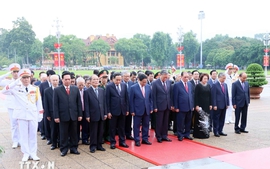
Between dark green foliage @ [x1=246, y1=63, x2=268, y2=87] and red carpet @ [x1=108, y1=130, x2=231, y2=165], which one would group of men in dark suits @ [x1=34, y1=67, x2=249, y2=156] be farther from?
dark green foliage @ [x1=246, y1=63, x2=268, y2=87]

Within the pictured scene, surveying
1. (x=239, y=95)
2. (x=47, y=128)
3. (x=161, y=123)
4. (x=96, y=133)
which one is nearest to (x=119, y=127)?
(x=96, y=133)

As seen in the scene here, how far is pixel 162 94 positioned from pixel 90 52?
2262 inches

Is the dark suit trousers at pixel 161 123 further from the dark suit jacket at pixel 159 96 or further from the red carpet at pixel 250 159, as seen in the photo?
the red carpet at pixel 250 159

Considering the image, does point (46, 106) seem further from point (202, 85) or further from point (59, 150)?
point (202, 85)

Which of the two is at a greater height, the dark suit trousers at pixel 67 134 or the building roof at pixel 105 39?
the building roof at pixel 105 39

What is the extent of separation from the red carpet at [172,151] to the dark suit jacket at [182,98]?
73cm

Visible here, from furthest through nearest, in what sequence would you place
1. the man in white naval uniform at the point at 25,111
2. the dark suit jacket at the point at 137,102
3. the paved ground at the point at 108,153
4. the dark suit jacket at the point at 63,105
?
the dark suit jacket at the point at 137,102
the dark suit jacket at the point at 63,105
the man in white naval uniform at the point at 25,111
the paved ground at the point at 108,153

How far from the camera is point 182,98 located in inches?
230

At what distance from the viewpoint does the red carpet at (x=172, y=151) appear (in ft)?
15.0

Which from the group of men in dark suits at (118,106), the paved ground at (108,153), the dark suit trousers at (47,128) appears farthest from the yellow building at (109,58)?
the group of men in dark suits at (118,106)

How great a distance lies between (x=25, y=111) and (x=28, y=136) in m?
0.47

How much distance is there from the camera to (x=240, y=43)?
6812 cm

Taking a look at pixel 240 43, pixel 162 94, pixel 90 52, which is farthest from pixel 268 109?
pixel 240 43

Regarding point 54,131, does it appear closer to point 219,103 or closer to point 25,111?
point 25,111
